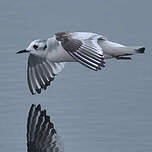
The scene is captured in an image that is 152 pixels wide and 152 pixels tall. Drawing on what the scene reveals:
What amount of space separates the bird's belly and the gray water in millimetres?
443

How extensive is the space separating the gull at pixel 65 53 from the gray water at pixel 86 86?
0.17 metres

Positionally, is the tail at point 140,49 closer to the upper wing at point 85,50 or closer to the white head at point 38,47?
the upper wing at point 85,50

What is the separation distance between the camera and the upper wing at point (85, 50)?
419 inches

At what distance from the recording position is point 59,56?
11.8 m

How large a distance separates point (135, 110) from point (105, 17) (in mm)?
5200

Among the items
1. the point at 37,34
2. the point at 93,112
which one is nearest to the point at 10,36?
the point at 37,34

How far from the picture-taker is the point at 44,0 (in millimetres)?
17938

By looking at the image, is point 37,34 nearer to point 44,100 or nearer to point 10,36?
point 10,36

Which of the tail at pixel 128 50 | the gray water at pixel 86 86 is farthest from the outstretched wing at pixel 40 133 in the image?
the tail at pixel 128 50

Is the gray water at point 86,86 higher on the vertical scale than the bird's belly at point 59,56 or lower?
lower

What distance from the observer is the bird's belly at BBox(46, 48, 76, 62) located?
11.7 m

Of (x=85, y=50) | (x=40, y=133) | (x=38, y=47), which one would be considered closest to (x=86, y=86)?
(x=38, y=47)

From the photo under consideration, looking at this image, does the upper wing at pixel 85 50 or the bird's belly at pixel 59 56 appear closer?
the upper wing at pixel 85 50

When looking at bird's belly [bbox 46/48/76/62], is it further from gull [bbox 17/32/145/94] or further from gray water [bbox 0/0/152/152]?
gray water [bbox 0/0/152/152]
